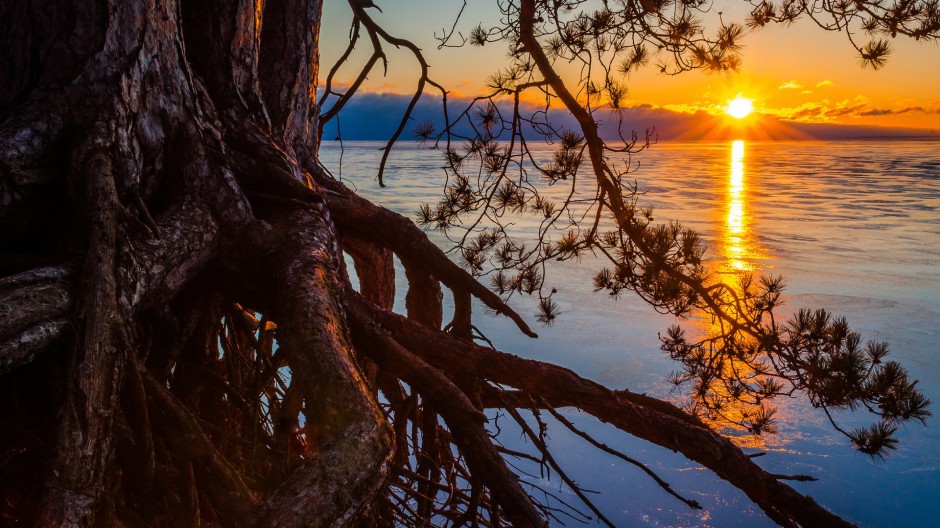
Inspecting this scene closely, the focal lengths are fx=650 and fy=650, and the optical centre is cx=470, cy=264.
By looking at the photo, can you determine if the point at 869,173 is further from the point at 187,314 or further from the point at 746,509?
the point at 187,314

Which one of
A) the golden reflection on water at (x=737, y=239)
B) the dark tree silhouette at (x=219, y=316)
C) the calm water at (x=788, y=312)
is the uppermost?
the dark tree silhouette at (x=219, y=316)

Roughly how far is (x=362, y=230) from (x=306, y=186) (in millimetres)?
578

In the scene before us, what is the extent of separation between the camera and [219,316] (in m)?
2.01

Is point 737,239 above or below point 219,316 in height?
below

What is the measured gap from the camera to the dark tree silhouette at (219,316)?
118cm

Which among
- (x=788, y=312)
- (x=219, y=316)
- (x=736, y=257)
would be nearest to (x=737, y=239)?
(x=736, y=257)

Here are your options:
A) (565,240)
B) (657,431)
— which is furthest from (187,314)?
(565,240)

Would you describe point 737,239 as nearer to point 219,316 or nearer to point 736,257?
point 736,257

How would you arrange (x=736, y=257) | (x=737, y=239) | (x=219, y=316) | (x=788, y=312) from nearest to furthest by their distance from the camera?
(x=219, y=316) → (x=788, y=312) → (x=736, y=257) → (x=737, y=239)

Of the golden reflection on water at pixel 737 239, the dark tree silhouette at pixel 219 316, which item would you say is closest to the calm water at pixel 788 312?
the golden reflection on water at pixel 737 239

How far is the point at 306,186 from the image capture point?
1936 mm

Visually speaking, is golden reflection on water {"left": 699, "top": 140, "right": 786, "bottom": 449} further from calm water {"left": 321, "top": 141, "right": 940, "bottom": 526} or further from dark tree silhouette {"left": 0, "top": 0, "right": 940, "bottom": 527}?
dark tree silhouette {"left": 0, "top": 0, "right": 940, "bottom": 527}

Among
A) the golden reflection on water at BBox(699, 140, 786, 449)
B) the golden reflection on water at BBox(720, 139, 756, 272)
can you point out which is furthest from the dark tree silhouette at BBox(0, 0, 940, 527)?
the golden reflection on water at BBox(720, 139, 756, 272)

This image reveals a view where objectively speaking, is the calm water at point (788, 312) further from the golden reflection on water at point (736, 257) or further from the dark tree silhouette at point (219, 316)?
the dark tree silhouette at point (219, 316)
